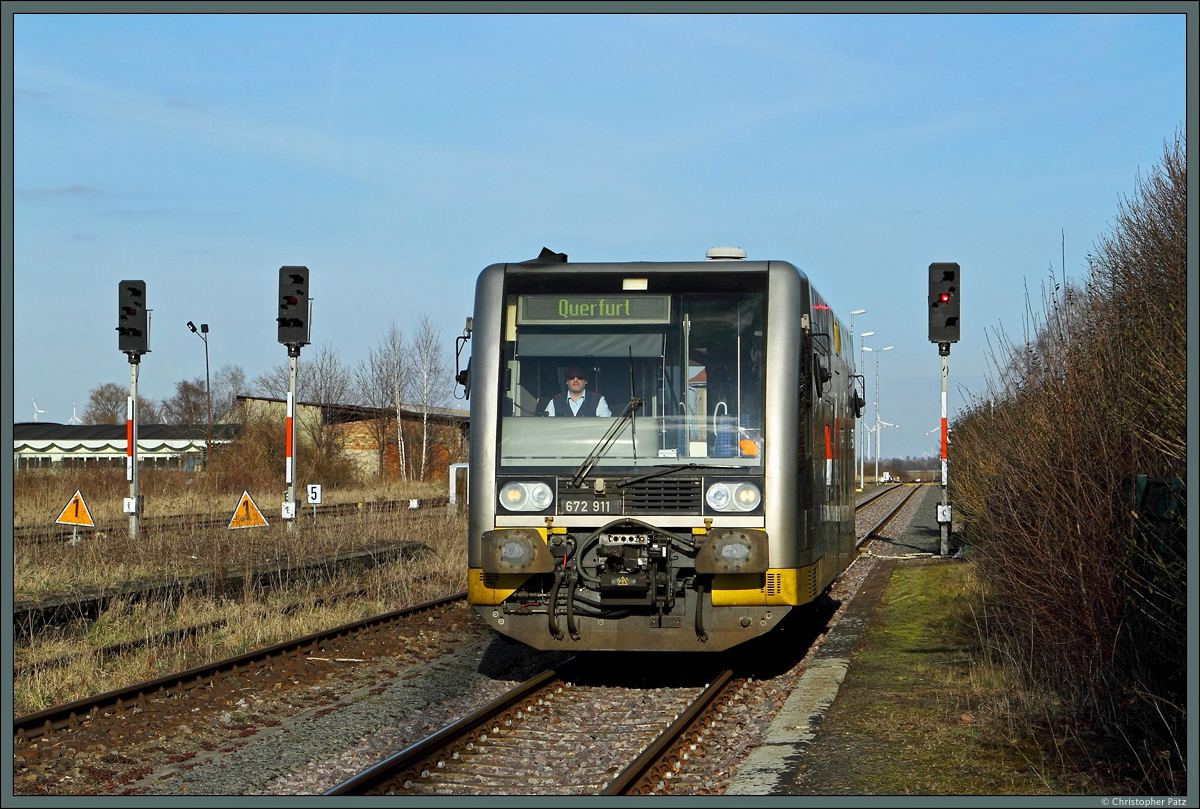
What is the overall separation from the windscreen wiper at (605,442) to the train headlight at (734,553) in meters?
1.03

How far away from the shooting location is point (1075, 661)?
789 centimetres

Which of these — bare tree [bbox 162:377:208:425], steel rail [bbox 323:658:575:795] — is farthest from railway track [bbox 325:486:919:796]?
bare tree [bbox 162:377:208:425]

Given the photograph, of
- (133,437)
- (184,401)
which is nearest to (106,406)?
(184,401)

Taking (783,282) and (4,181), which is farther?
(783,282)

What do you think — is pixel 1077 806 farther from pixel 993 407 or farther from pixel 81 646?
pixel 81 646

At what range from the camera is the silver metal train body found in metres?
8.89

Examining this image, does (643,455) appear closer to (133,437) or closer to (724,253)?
(724,253)

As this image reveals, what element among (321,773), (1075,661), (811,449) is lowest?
(321,773)

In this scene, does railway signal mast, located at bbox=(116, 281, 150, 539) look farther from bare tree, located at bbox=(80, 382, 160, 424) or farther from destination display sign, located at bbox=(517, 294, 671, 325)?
bare tree, located at bbox=(80, 382, 160, 424)

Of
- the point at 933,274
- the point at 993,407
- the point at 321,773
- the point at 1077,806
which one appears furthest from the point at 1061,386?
the point at 933,274

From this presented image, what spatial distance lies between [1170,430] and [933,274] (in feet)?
43.7

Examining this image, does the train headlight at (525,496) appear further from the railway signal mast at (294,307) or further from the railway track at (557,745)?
the railway signal mast at (294,307)

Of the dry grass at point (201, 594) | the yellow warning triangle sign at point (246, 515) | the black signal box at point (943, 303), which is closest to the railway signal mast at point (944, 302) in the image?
the black signal box at point (943, 303)

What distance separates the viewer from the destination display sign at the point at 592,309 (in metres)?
9.34
